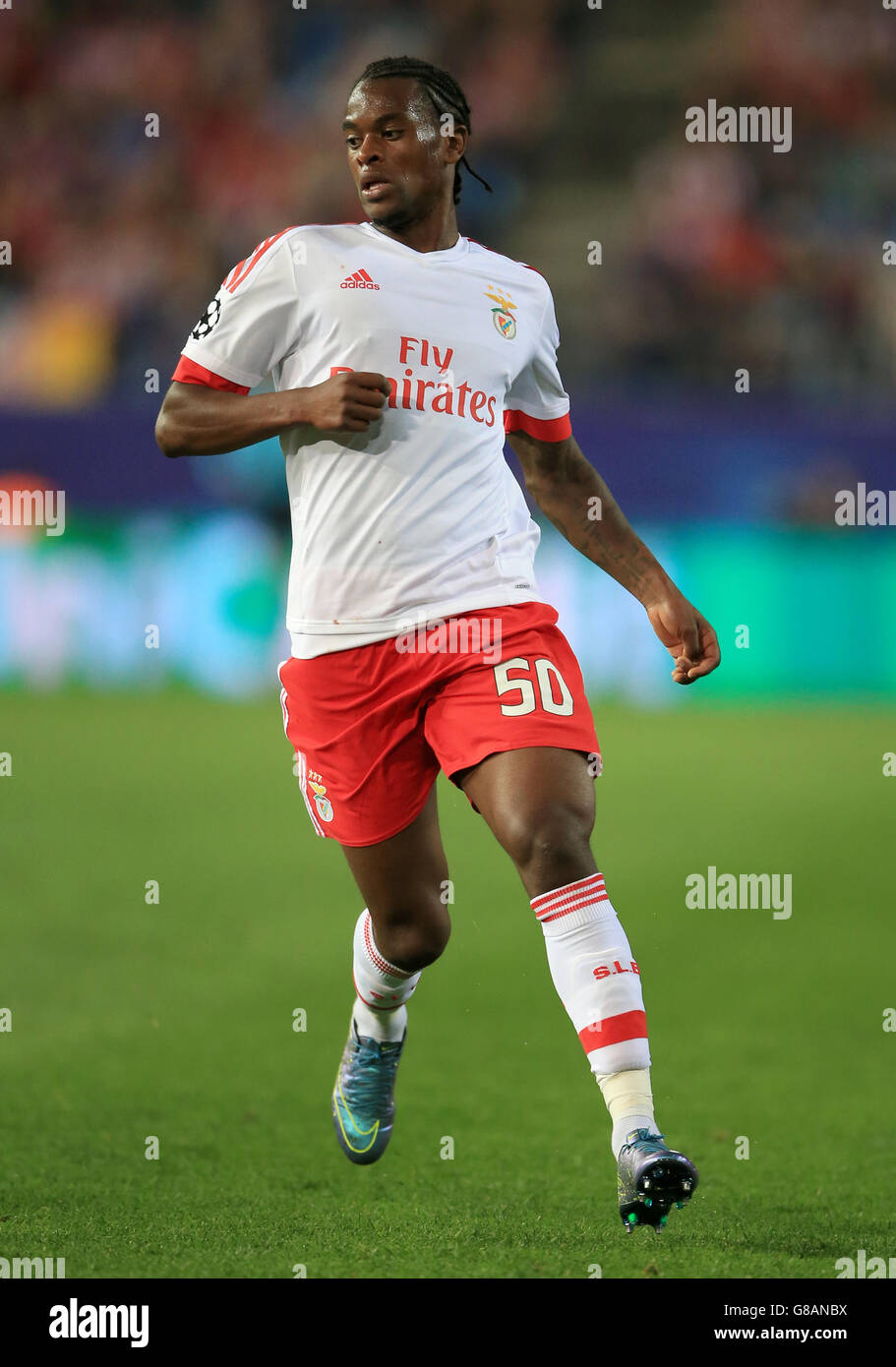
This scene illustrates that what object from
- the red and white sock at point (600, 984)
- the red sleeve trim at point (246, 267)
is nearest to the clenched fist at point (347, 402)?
the red sleeve trim at point (246, 267)

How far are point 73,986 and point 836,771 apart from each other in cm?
599

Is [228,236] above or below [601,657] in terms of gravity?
above

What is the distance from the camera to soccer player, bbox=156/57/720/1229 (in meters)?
3.73

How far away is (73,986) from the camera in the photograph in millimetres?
6305

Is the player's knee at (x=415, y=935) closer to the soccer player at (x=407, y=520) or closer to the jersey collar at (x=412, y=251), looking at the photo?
the soccer player at (x=407, y=520)

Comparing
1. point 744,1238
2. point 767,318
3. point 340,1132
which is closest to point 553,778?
point 744,1238

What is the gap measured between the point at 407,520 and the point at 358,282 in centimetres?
54

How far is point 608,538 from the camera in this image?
14.3 ft

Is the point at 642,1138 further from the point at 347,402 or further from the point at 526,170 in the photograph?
the point at 526,170

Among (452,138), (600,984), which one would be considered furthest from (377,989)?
(452,138)

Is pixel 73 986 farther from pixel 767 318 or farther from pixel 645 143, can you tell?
pixel 645 143

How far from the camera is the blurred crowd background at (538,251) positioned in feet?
44.6

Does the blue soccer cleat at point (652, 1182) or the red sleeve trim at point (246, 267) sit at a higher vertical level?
the red sleeve trim at point (246, 267)

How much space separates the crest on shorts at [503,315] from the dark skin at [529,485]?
0.18 meters
